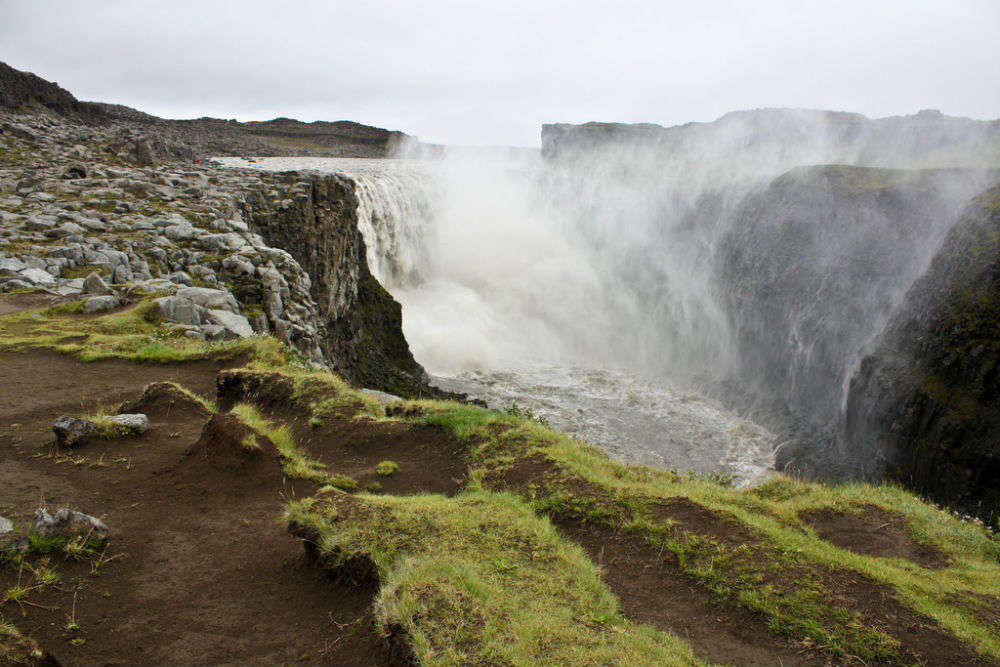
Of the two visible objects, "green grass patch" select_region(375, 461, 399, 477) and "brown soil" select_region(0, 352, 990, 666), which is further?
"green grass patch" select_region(375, 461, 399, 477)

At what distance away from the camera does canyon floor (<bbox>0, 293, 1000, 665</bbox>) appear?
432cm

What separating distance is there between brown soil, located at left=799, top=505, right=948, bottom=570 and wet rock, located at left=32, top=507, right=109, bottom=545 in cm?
713

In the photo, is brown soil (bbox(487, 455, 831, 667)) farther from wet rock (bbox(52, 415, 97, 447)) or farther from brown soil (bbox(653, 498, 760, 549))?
wet rock (bbox(52, 415, 97, 447))

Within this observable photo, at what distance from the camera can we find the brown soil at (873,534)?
6.55 m

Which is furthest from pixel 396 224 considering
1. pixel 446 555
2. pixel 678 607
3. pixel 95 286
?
pixel 678 607

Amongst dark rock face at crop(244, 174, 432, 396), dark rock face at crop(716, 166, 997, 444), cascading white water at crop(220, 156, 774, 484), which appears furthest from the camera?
cascading white water at crop(220, 156, 774, 484)

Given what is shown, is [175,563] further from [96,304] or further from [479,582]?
[96,304]

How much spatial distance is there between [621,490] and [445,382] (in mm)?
21547

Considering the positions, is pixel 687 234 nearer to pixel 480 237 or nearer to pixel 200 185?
pixel 480 237

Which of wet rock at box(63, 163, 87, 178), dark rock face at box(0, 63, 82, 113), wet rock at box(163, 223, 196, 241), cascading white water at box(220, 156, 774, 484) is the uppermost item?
dark rock face at box(0, 63, 82, 113)

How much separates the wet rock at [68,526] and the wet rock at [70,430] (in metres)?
1.84

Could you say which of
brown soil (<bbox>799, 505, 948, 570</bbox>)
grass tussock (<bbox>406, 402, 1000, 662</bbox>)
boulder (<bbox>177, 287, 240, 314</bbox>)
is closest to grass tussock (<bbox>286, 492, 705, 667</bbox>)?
grass tussock (<bbox>406, 402, 1000, 662</bbox>)

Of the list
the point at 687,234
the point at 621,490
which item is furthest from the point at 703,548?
the point at 687,234

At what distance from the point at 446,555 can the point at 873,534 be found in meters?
4.98
